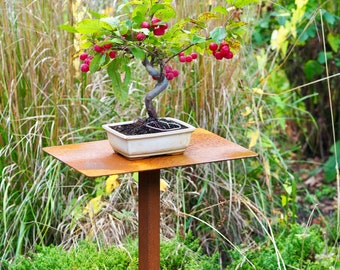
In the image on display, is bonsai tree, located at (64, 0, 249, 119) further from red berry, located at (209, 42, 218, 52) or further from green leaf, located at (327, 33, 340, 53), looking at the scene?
green leaf, located at (327, 33, 340, 53)

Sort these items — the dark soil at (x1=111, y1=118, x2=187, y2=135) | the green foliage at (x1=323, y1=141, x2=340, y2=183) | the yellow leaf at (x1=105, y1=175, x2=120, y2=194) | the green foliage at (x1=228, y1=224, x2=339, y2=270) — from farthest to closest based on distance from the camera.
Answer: the green foliage at (x1=323, y1=141, x2=340, y2=183)
the yellow leaf at (x1=105, y1=175, x2=120, y2=194)
the green foliage at (x1=228, y1=224, x2=339, y2=270)
the dark soil at (x1=111, y1=118, x2=187, y2=135)

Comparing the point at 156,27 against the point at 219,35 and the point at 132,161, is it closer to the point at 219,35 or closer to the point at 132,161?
the point at 219,35

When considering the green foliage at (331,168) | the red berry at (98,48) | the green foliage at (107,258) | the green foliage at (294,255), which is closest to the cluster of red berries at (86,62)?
the red berry at (98,48)

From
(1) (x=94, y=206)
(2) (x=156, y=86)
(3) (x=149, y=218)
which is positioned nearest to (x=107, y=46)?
(2) (x=156, y=86)

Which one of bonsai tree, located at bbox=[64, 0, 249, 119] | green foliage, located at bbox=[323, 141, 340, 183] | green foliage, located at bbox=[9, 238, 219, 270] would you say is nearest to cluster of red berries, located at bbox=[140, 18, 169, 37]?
bonsai tree, located at bbox=[64, 0, 249, 119]

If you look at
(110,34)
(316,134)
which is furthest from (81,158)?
(316,134)

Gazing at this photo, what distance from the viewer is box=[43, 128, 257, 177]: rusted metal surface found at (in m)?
2.72

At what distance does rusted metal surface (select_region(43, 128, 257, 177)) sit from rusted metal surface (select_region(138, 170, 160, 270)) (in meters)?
0.11

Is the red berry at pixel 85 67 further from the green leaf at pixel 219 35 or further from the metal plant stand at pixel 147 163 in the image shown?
the green leaf at pixel 219 35

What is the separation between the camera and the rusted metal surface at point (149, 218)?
2.90 meters

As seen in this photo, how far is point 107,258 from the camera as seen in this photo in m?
3.62

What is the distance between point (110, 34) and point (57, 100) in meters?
1.61

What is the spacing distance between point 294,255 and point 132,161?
1.39m

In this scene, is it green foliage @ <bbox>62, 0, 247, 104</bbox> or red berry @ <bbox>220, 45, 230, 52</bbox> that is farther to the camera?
red berry @ <bbox>220, 45, 230, 52</bbox>
